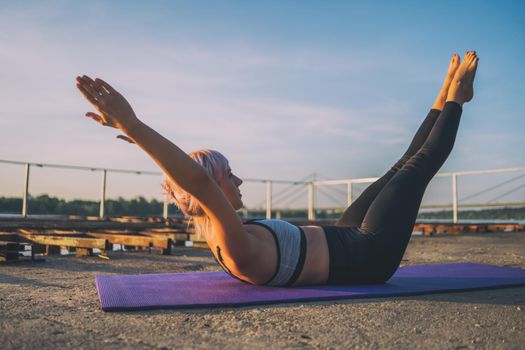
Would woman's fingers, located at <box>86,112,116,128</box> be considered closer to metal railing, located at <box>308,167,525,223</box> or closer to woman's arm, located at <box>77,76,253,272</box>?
woman's arm, located at <box>77,76,253,272</box>

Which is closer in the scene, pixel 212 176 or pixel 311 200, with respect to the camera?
pixel 212 176

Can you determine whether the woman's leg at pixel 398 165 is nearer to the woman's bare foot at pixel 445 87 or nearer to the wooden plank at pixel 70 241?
the woman's bare foot at pixel 445 87

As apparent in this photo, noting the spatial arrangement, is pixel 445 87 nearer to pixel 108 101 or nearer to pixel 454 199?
pixel 108 101

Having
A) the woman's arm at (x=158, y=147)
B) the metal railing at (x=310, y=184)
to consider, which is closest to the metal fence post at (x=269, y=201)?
the metal railing at (x=310, y=184)

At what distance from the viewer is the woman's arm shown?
4.46 feet

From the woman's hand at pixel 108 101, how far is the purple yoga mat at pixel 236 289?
0.64 meters

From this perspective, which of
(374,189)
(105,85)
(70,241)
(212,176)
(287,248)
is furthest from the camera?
(70,241)

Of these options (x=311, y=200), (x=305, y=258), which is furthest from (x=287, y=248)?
(x=311, y=200)

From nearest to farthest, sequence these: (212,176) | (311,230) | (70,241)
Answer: (212,176) → (311,230) → (70,241)

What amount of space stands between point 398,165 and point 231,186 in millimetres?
1108

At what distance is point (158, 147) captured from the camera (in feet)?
4.57

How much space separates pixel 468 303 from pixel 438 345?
66 cm

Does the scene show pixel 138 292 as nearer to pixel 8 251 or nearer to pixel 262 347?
pixel 262 347

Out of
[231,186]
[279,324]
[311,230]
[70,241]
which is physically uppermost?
[231,186]
